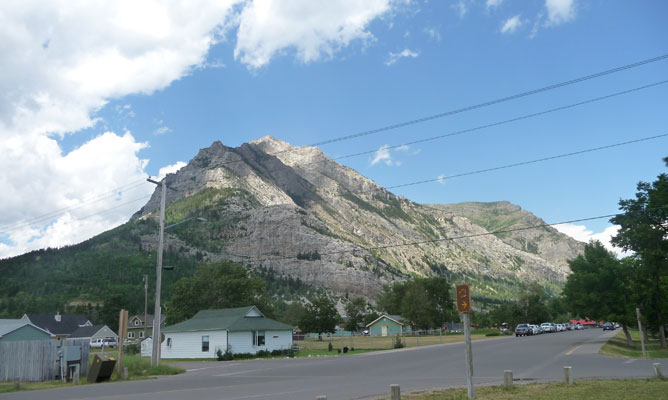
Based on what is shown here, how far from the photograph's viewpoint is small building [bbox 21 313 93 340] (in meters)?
83.6

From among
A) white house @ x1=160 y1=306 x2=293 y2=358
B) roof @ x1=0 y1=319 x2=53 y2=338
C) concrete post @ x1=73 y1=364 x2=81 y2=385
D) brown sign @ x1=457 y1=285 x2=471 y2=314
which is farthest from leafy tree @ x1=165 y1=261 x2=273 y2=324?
brown sign @ x1=457 y1=285 x2=471 y2=314

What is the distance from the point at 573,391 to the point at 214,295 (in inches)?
2343

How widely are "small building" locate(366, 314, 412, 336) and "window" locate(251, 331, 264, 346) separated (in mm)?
60953

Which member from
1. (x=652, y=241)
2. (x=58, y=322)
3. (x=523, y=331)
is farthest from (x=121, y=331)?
(x=58, y=322)

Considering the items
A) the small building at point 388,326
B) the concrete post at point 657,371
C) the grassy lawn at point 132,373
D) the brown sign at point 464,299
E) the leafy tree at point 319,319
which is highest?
the brown sign at point 464,299

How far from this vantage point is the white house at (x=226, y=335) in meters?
44.7

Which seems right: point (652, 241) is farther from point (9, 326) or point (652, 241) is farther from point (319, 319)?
point (319, 319)

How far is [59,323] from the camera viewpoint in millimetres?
88250

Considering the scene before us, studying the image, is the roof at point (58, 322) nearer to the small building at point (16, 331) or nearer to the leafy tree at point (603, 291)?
the small building at point (16, 331)

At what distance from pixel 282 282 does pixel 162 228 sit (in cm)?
13832

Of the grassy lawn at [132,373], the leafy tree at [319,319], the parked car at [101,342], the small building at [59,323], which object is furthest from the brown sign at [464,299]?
the small building at [59,323]

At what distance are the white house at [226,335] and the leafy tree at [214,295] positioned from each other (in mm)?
14594


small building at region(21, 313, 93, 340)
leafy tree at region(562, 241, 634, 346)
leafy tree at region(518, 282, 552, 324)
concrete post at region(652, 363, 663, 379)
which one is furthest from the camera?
leafy tree at region(518, 282, 552, 324)

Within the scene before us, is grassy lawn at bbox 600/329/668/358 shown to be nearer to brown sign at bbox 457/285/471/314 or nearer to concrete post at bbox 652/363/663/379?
concrete post at bbox 652/363/663/379
